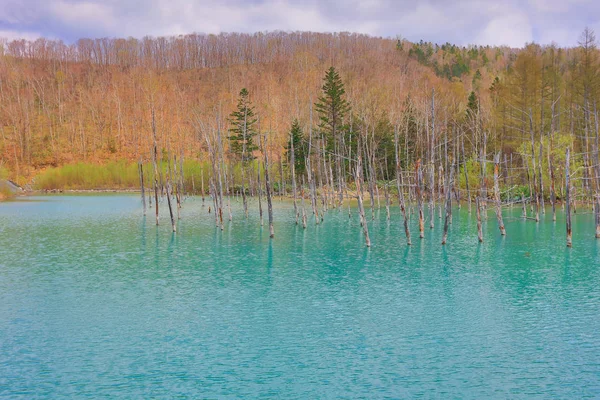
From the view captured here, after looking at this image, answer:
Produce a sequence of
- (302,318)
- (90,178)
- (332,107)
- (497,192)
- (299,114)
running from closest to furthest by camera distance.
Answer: (302,318) → (497,192) → (332,107) → (299,114) → (90,178)

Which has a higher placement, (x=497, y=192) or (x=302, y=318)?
(x=497, y=192)

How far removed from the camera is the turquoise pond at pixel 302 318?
12.5 metres

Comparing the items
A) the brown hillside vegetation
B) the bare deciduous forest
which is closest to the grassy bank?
the bare deciduous forest

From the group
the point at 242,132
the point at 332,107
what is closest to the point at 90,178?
the point at 242,132

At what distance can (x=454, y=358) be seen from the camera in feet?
45.2

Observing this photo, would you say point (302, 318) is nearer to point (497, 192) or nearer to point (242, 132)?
point (497, 192)

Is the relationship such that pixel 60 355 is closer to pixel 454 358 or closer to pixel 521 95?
pixel 454 358

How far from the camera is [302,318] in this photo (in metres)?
17.2

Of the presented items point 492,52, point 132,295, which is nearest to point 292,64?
point 492,52

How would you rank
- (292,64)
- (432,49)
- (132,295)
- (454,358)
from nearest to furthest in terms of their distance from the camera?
(454,358) < (132,295) < (292,64) < (432,49)

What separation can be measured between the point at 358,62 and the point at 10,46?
94354 millimetres

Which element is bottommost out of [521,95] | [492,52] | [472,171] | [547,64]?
[472,171]

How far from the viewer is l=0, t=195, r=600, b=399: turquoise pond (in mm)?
12516

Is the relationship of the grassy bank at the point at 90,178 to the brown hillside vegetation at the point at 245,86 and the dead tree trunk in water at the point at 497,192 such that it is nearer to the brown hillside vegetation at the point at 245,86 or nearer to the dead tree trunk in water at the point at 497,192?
the brown hillside vegetation at the point at 245,86
